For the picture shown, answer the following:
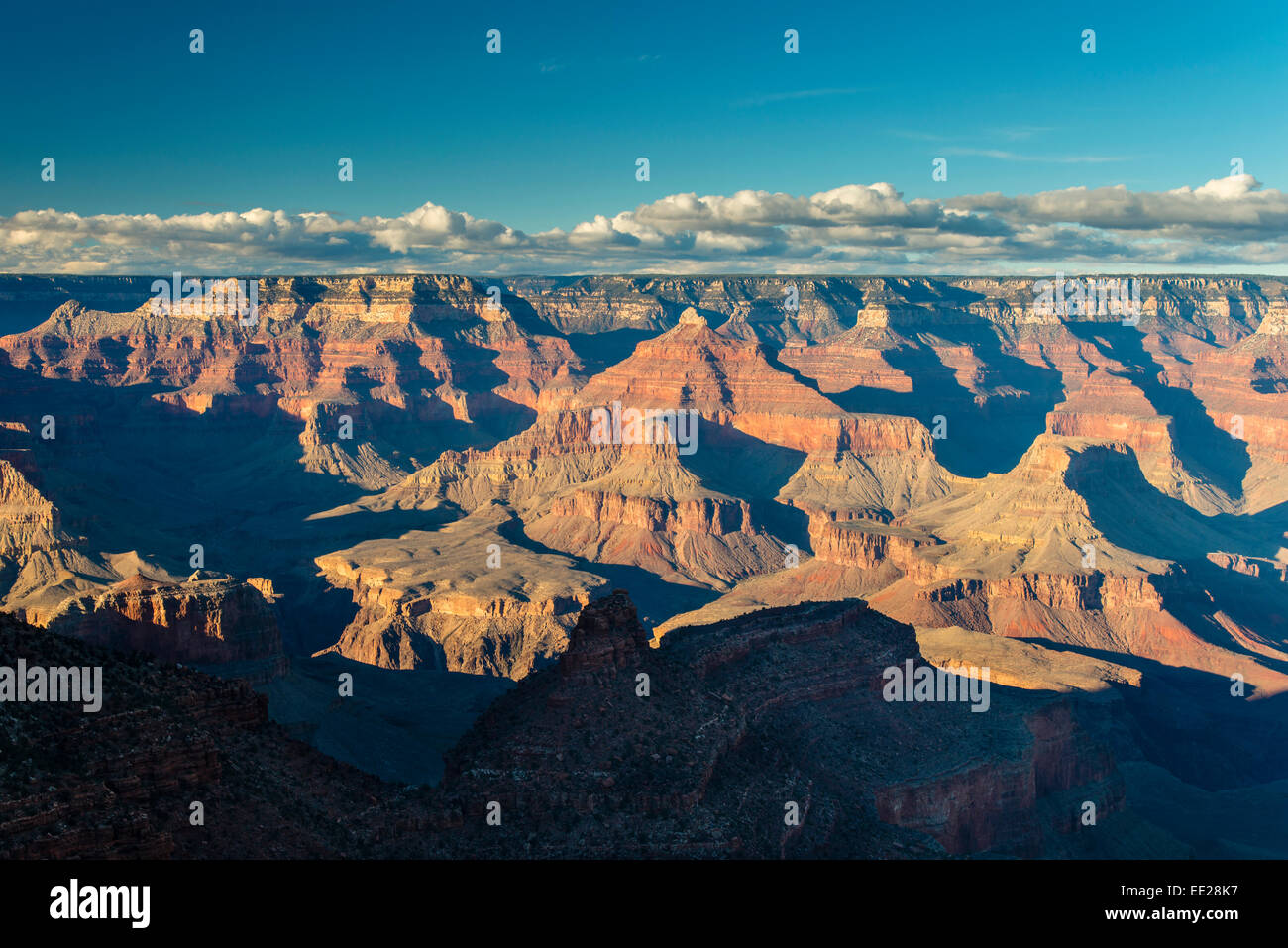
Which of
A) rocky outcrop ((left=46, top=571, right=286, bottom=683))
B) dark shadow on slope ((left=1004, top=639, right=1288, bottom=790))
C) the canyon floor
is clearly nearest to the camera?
the canyon floor

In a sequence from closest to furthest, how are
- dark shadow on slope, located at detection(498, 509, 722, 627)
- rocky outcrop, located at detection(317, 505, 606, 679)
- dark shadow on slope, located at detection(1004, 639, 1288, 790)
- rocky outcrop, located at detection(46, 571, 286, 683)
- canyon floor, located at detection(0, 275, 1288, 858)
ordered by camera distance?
canyon floor, located at detection(0, 275, 1288, 858)
rocky outcrop, located at detection(46, 571, 286, 683)
dark shadow on slope, located at detection(1004, 639, 1288, 790)
rocky outcrop, located at detection(317, 505, 606, 679)
dark shadow on slope, located at detection(498, 509, 722, 627)

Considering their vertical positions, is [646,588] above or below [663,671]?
below

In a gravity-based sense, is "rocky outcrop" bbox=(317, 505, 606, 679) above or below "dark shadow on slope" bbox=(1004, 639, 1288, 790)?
above

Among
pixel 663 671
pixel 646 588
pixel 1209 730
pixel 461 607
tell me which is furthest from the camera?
pixel 646 588

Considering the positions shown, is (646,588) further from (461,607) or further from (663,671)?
(663,671)

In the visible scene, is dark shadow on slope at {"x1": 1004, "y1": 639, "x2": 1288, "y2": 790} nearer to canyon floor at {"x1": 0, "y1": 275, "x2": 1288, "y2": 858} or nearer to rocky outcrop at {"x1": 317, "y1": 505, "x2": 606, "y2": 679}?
canyon floor at {"x1": 0, "y1": 275, "x2": 1288, "y2": 858}

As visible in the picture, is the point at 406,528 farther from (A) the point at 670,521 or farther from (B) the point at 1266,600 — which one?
(B) the point at 1266,600

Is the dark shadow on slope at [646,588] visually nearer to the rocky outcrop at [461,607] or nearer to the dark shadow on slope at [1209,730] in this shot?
the rocky outcrop at [461,607]

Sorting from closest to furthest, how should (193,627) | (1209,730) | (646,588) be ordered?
(193,627), (1209,730), (646,588)

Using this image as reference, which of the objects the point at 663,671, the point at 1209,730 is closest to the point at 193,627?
the point at 663,671

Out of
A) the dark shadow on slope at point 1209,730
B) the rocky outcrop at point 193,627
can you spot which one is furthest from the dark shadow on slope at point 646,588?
the rocky outcrop at point 193,627

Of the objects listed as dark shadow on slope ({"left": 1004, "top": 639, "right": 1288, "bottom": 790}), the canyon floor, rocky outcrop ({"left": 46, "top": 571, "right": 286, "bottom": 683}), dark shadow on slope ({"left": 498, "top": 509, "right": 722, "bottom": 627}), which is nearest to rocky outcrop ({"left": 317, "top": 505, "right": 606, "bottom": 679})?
the canyon floor
